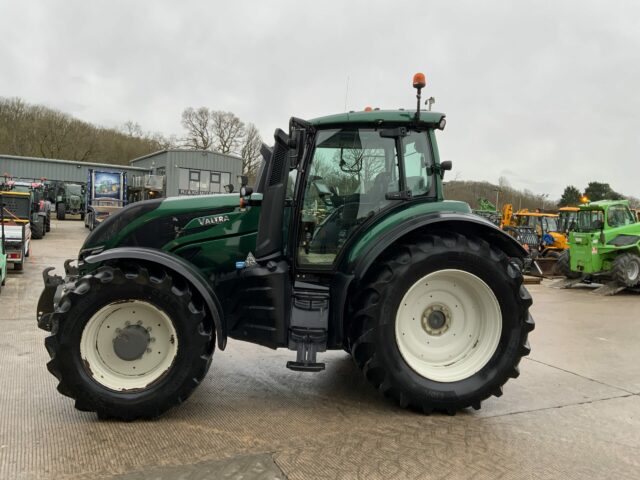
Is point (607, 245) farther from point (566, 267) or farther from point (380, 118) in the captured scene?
point (380, 118)

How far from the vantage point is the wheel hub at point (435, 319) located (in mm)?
3854

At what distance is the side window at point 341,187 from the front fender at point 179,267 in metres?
0.75

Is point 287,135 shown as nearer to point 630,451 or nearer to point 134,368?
point 134,368

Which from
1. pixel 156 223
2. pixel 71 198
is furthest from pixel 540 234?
pixel 71 198

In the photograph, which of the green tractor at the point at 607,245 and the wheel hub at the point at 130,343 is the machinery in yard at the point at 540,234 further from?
the wheel hub at the point at 130,343

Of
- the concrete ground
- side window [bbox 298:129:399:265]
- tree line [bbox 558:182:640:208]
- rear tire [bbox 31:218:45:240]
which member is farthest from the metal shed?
tree line [bbox 558:182:640:208]

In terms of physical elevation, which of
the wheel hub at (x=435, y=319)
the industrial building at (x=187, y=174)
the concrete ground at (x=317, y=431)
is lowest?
the concrete ground at (x=317, y=431)

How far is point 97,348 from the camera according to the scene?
3.44 metres

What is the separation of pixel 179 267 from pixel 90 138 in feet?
173

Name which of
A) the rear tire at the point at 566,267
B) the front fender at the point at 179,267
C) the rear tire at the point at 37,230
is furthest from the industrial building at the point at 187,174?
the front fender at the point at 179,267

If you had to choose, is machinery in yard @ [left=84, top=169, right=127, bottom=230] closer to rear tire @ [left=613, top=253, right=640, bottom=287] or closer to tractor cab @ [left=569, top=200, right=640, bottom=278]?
tractor cab @ [left=569, top=200, right=640, bottom=278]

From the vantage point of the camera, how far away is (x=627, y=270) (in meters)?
11.4

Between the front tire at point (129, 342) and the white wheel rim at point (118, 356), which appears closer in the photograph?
the front tire at point (129, 342)

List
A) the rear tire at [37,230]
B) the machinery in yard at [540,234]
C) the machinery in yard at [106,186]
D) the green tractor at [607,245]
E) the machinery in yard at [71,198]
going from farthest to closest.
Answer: the machinery in yard at [71,198] → the machinery in yard at [106,186] → the rear tire at [37,230] → the machinery in yard at [540,234] → the green tractor at [607,245]
